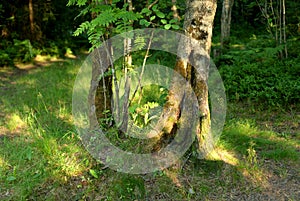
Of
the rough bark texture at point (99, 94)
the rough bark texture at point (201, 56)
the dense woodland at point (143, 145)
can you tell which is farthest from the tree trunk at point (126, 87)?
the rough bark texture at point (201, 56)

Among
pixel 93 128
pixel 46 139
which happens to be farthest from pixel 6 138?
pixel 93 128

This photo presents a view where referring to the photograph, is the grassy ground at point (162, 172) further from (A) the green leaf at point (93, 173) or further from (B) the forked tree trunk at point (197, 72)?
(B) the forked tree trunk at point (197, 72)

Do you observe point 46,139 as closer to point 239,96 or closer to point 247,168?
point 247,168

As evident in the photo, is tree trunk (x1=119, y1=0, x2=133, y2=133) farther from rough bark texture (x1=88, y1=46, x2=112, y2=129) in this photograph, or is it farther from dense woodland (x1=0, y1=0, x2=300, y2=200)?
rough bark texture (x1=88, y1=46, x2=112, y2=129)

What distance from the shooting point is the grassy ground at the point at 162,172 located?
108 inches

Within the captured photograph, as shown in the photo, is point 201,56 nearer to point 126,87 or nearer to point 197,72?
point 197,72

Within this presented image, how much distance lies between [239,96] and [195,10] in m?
2.74

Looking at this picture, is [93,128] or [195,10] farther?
[93,128]

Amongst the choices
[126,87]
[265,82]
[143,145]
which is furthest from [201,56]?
[265,82]

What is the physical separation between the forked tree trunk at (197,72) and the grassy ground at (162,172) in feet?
1.11

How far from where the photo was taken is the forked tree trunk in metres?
2.84

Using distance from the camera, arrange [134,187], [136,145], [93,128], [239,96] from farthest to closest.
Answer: [239,96], [93,128], [136,145], [134,187]

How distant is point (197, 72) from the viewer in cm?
299

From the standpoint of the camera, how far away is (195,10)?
2.84 meters
